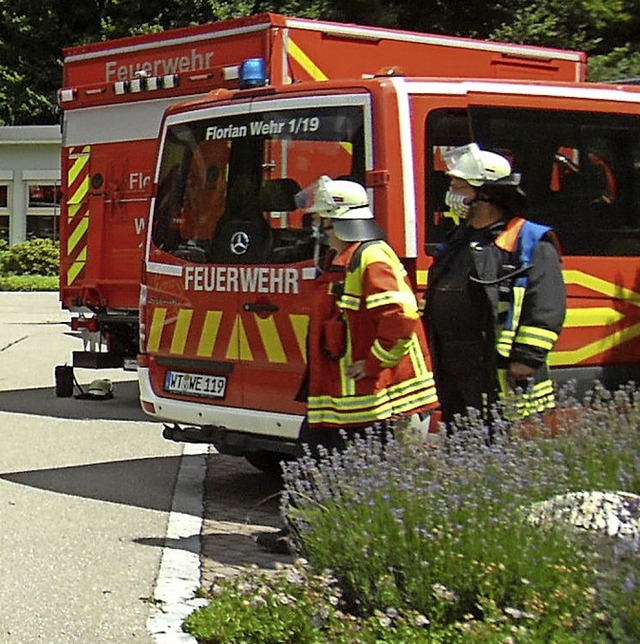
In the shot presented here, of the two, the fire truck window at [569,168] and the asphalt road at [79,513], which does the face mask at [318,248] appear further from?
the asphalt road at [79,513]

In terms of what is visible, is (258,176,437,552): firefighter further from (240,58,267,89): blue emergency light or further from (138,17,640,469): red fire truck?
(240,58,267,89): blue emergency light

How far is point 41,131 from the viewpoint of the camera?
3447 centimetres

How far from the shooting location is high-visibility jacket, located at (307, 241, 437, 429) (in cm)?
615

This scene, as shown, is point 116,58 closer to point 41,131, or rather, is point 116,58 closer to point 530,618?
point 530,618

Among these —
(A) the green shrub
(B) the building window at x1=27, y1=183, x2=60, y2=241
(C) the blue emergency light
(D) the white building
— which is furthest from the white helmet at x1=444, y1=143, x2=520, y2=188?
(B) the building window at x1=27, y1=183, x2=60, y2=241

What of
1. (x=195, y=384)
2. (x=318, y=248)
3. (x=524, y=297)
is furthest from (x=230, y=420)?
(x=524, y=297)

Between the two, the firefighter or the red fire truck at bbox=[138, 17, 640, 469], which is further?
the red fire truck at bbox=[138, 17, 640, 469]

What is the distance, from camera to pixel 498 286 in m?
6.30

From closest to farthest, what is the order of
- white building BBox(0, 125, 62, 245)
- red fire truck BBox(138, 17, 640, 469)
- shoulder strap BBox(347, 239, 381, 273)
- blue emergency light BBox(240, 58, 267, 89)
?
shoulder strap BBox(347, 239, 381, 273)
red fire truck BBox(138, 17, 640, 469)
blue emergency light BBox(240, 58, 267, 89)
white building BBox(0, 125, 62, 245)

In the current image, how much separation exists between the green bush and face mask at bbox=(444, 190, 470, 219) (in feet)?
90.6

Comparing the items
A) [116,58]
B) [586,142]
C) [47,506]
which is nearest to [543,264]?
[586,142]

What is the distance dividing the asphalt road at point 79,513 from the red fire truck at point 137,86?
94cm

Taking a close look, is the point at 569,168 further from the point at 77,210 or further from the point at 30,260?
the point at 30,260

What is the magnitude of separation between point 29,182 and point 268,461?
27826 millimetres
